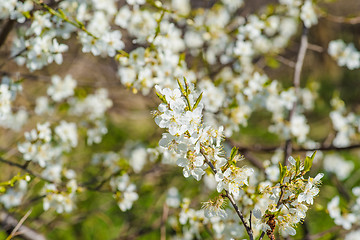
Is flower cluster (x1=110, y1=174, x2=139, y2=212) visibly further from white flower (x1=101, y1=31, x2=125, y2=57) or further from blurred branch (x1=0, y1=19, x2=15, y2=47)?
blurred branch (x1=0, y1=19, x2=15, y2=47)

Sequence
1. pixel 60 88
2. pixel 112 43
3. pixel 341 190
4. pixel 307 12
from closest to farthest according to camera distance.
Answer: pixel 112 43, pixel 307 12, pixel 60 88, pixel 341 190

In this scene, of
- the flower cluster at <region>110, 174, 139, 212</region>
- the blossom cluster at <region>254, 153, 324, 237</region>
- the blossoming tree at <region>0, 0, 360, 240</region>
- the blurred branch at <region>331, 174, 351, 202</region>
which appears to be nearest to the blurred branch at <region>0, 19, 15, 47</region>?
the blossoming tree at <region>0, 0, 360, 240</region>

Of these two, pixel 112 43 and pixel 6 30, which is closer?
pixel 112 43

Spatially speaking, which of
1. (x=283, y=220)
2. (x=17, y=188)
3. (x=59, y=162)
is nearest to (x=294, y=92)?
(x=283, y=220)

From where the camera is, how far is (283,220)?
1236mm

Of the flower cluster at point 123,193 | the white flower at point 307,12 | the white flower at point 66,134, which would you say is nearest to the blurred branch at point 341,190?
the white flower at point 307,12

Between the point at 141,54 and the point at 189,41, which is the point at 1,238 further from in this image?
the point at 189,41

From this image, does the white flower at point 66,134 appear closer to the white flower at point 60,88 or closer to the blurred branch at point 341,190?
the white flower at point 60,88

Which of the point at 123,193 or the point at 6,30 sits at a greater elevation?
the point at 6,30

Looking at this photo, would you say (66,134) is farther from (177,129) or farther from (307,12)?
(307,12)

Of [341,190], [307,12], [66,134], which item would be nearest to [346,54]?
[307,12]

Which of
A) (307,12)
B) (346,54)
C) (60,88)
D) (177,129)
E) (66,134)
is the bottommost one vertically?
(66,134)

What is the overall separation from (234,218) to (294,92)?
115 centimetres

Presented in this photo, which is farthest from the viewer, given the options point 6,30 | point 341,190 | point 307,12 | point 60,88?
point 341,190
